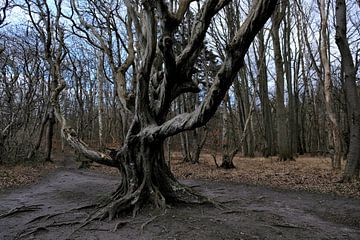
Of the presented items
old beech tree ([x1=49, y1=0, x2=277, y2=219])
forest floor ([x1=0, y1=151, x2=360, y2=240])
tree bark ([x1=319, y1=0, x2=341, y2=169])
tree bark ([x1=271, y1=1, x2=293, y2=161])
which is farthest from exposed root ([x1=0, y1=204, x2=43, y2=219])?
tree bark ([x1=271, y1=1, x2=293, y2=161])

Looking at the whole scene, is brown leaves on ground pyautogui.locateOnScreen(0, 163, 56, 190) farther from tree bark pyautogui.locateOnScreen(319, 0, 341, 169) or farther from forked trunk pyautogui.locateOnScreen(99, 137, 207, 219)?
tree bark pyautogui.locateOnScreen(319, 0, 341, 169)

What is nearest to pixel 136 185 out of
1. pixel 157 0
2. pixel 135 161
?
pixel 135 161

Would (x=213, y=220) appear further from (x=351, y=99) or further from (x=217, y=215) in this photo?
(x=351, y=99)

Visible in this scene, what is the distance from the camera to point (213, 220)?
595 centimetres

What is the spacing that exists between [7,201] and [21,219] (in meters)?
2.47

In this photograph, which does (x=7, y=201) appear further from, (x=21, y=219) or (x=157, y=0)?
(x=157, y=0)

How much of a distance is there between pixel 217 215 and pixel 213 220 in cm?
47

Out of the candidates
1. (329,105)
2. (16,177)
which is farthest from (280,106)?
(16,177)

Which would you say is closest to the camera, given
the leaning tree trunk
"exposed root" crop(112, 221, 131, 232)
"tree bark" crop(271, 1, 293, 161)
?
"exposed root" crop(112, 221, 131, 232)

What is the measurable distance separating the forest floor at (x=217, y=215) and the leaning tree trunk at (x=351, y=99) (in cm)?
69

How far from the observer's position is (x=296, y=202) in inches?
309

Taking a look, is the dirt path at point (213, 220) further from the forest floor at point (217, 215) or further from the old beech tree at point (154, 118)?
the old beech tree at point (154, 118)

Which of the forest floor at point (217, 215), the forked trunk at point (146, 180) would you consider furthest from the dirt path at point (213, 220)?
the forked trunk at point (146, 180)

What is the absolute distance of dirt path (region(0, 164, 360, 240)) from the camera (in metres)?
5.27
